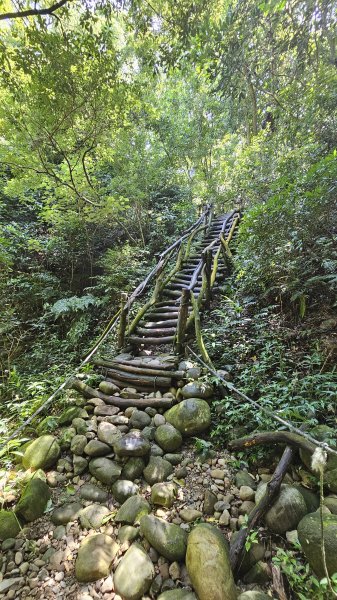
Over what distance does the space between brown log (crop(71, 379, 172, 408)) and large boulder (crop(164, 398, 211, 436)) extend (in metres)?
0.25

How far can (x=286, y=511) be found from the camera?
1765 millimetres

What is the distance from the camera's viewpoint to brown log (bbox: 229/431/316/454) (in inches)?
76.5

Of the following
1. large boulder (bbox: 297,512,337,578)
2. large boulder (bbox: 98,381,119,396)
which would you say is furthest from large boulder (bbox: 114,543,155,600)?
large boulder (bbox: 98,381,119,396)

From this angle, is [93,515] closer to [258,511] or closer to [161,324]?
[258,511]

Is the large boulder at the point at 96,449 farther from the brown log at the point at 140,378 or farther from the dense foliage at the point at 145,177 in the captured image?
the dense foliage at the point at 145,177

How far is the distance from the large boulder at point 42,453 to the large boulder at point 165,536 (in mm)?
1152

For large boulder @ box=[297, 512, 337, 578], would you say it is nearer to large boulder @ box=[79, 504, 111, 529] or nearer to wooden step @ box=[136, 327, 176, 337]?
large boulder @ box=[79, 504, 111, 529]

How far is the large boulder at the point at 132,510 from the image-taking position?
83.1 inches

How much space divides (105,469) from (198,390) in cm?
123

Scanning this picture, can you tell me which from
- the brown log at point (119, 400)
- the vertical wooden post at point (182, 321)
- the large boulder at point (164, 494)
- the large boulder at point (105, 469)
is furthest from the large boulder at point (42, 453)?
the vertical wooden post at point (182, 321)

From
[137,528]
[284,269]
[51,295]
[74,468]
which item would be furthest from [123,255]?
[137,528]

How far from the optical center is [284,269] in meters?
3.87

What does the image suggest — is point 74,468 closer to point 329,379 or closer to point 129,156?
point 329,379

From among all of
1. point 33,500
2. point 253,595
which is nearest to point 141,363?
point 33,500
